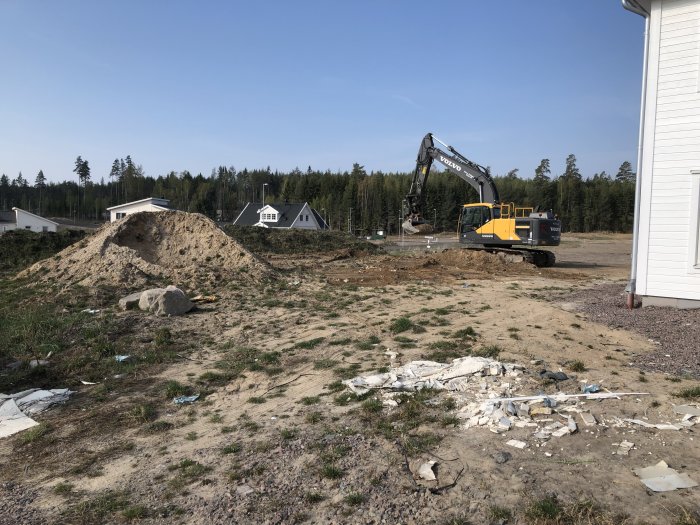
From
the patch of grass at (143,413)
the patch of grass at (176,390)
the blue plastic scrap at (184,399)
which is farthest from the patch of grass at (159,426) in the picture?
the patch of grass at (176,390)

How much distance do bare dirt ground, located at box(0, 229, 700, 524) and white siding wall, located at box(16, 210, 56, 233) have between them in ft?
198

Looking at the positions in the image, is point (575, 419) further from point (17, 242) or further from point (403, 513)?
point (17, 242)

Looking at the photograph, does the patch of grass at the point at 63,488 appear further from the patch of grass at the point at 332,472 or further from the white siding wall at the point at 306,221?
the white siding wall at the point at 306,221

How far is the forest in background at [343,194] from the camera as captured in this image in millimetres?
84000

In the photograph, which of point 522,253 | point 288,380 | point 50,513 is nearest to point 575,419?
point 288,380

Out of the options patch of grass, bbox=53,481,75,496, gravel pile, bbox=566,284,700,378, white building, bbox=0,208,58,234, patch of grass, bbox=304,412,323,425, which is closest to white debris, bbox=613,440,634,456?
gravel pile, bbox=566,284,700,378

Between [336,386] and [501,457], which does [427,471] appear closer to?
[501,457]

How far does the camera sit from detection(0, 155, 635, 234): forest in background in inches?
3307

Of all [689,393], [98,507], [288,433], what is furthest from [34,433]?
[689,393]

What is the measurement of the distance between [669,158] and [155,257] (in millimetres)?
14421

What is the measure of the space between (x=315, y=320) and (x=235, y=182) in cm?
12155

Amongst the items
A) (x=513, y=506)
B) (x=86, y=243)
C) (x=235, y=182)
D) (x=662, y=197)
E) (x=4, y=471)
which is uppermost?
(x=235, y=182)

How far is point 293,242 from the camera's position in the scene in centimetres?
3180

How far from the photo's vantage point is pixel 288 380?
271 inches
